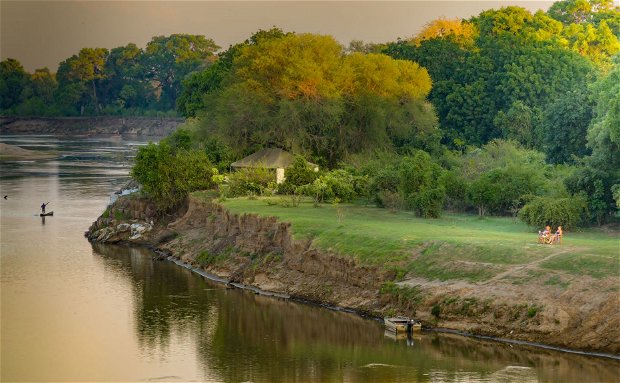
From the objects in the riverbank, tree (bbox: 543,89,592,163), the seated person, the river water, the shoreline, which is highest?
tree (bbox: 543,89,592,163)

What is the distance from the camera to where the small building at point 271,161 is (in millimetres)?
73750

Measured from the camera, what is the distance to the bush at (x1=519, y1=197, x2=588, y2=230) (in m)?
53.5

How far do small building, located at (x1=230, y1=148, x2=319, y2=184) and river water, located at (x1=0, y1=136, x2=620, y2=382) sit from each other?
42.6 feet

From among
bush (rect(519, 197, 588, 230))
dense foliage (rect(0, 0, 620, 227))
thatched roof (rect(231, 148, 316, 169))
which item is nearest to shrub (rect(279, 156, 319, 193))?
dense foliage (rect(0, 0, 620, 227))

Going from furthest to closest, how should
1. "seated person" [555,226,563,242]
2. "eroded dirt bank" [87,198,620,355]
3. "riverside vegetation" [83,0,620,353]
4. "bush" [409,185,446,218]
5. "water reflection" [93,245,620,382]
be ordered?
"bush" [409,185,446,218]
"seated person" [555,226,563,242]
"riverside vegetation" [83,0,620,353]
"eroded dirt bank" [87,198,620,355]
"water reflection" [93,245,620,382]

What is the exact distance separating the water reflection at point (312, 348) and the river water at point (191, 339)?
0.04m

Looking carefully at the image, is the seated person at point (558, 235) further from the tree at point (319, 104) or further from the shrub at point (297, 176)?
the tree at point (319, 104)

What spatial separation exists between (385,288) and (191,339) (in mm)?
8569

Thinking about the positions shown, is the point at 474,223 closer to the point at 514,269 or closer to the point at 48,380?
the point at 514,269

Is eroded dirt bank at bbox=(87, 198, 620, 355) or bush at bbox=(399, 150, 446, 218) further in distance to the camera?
bush at bbox=(399, 150, 446, 218)

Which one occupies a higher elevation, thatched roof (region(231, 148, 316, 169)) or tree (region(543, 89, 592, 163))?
tree (region(543, 89, 592, 163))

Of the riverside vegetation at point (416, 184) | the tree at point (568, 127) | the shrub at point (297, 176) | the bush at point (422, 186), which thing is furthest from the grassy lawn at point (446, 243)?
the tree at point (568, 127)

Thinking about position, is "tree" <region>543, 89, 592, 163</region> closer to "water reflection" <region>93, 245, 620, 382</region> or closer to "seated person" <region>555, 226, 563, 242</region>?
"seated person" <region>555, 226, 563, 242</region>

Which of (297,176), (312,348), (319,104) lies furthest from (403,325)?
(319,104)
